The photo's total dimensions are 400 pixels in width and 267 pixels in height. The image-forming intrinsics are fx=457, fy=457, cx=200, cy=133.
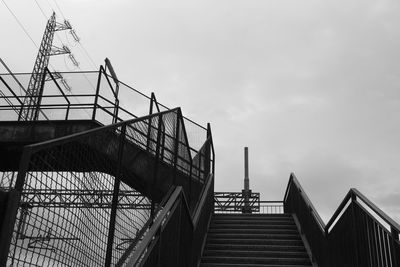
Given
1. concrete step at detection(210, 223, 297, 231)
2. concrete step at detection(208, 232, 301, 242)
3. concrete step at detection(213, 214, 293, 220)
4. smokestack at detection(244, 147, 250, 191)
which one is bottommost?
concrete step at detection(208, 232, 301, 242)

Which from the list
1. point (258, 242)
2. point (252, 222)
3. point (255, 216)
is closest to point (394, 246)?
point (258, 242)

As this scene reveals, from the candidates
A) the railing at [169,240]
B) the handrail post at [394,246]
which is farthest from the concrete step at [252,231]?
the handrail post at [394,246]

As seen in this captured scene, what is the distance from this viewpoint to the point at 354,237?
17.1 feet

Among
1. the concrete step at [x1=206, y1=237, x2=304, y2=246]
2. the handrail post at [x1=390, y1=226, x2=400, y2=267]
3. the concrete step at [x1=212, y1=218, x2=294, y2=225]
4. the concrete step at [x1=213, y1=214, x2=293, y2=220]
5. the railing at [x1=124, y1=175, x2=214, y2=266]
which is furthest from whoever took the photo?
the concrete step at [x1=213, y1=214, x2=293, y2=220]

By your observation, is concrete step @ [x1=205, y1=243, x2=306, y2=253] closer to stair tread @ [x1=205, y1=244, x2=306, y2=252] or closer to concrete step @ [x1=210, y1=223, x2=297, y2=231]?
stair tread @ [x1=205, y1=244, x2=306, y2=252]

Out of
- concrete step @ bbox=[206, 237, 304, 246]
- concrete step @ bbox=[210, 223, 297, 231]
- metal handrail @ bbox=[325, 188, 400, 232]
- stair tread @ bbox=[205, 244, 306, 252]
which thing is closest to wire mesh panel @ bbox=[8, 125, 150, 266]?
metal handrail @ bbox=[325, 188, 400, 232]

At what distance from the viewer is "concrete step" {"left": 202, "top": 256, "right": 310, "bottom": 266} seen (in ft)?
24.0

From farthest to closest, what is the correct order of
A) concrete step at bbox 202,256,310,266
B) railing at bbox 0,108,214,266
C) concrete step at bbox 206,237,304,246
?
concrete step at bbox 206,237,304,246 → concrete step at bbox 202,256,310,266 → railing at bbox 0,108,214,266

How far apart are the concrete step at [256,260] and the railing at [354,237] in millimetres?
244

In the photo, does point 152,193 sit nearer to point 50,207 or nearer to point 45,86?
point 50,207

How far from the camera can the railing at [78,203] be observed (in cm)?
237

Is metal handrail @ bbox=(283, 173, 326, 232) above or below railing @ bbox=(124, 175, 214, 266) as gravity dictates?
above

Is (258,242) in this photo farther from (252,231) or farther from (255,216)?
(255,216)

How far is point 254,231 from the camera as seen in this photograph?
29.3ft
